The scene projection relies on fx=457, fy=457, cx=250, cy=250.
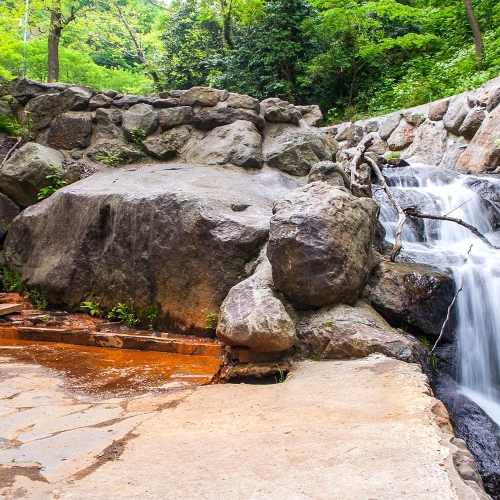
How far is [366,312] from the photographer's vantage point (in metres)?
3.72

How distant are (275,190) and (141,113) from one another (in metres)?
2.69

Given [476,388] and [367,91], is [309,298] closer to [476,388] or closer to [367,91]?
[476,388]

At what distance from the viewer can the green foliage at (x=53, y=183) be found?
6387 millimetres

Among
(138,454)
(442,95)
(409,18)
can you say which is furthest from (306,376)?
(409,18)

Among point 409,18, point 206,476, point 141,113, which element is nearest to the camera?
point 206,476

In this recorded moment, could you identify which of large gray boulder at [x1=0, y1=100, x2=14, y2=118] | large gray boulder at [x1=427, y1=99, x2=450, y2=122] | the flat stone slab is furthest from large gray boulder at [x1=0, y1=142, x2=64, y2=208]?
large gray boulder at [x1=427, y1=99, x2=450, y2=122]

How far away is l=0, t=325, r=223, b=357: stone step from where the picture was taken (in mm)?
3973

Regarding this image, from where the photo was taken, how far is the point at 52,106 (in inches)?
288

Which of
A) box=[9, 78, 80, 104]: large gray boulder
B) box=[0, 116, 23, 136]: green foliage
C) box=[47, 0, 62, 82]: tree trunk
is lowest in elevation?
box=[0, 116, 23, 136]: green foliage

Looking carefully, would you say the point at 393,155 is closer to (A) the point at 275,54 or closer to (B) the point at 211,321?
(A) the point at 275,54

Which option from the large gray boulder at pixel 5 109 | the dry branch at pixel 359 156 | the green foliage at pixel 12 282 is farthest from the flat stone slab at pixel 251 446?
the large gray boulder at pixel 5 109

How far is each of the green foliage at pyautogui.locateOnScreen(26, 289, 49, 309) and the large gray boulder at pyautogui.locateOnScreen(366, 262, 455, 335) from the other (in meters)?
3.69

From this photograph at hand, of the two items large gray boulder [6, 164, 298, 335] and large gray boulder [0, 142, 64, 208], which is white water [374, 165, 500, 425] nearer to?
large gray boulder [6, 164, 298, 335]

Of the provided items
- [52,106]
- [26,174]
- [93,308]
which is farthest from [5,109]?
[93,308]
